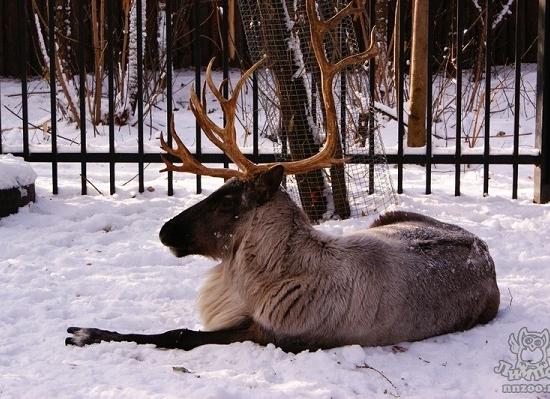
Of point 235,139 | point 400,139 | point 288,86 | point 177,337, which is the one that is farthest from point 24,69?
point 177,337

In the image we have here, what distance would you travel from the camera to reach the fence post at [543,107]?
8.29 metres

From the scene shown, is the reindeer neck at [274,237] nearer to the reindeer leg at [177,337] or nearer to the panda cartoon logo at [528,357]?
the reindeer leg at [177,337]

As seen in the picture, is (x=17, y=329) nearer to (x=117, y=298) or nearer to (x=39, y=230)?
(x=117, y=298)

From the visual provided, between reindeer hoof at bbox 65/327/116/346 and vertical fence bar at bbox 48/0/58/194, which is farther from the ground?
vertical fence bar at bbox 48/0/58/194

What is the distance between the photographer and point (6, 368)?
459 cm

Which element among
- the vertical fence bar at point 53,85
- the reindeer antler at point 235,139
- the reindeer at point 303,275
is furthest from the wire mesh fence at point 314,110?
the reindeer at point 303,275

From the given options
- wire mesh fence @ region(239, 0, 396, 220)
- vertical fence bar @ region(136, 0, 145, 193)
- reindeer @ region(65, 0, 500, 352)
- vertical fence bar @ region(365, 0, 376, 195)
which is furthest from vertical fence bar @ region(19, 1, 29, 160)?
reindeer @ region(65, 0, 500, 352)

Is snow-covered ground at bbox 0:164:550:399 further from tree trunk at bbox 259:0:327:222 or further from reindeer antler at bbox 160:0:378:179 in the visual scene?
reindeer antler at bbox 160:0:378:179

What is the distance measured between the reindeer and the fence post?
2890 mm

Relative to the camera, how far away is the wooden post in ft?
29.9

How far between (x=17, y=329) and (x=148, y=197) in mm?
3262

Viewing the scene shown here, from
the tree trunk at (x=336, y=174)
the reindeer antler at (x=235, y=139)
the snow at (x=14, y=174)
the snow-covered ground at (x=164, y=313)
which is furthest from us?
the tree trunk at (x=336, y=174)

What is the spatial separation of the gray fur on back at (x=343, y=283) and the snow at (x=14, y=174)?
107 inches

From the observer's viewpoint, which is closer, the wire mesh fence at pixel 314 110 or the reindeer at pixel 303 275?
the reindeer at pixel 303 275
